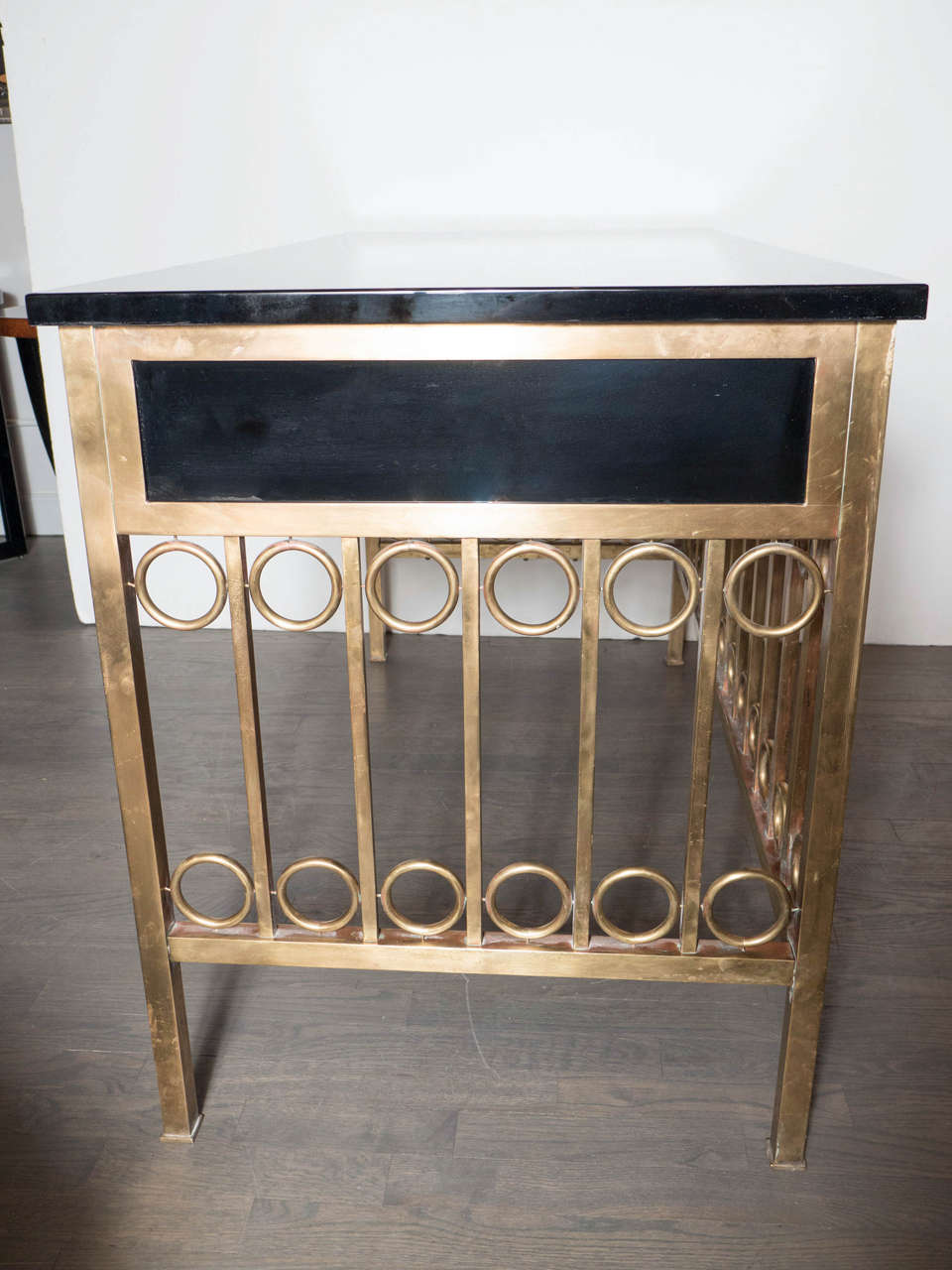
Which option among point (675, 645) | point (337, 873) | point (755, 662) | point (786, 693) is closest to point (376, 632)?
point (675, 645)

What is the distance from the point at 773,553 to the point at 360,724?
1.56 feet

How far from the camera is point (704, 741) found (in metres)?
1.16

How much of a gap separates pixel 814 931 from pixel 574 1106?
39 cm

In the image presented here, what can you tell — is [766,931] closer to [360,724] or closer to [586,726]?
[586,726]

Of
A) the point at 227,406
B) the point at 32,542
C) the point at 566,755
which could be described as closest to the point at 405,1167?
the point at 227,406

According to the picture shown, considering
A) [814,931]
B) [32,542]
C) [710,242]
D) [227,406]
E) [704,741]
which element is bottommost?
Answer: [32,542]

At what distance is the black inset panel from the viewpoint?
100 centimetres

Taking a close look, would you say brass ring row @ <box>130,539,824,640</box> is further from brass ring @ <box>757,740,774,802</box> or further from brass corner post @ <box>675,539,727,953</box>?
brass ring @ <box>757,740,774,802</box>

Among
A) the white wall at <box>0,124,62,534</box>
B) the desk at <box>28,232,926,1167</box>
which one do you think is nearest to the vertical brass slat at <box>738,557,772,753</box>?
the desk at <box>28,232,926,1167</box>

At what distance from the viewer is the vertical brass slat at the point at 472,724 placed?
3.66 feet

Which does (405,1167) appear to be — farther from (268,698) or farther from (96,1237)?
(268,698)

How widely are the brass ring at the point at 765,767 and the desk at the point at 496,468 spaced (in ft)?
1.43

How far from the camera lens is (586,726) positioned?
1.17 metres

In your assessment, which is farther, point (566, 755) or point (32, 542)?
point (32, 542)
